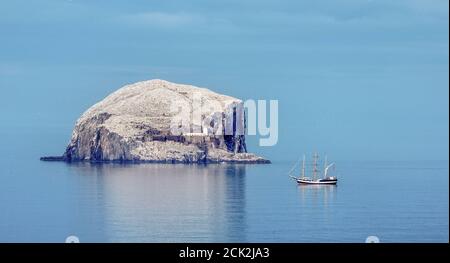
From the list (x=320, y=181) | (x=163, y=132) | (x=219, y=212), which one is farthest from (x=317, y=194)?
(x=163, y=132)

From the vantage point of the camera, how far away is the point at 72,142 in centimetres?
19588

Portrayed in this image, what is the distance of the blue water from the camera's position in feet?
157

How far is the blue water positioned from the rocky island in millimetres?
84048

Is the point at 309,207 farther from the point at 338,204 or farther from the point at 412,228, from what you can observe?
the point at 412,228

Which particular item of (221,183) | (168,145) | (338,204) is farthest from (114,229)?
(168,145)

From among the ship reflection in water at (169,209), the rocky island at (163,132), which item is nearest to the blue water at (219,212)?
the ship reflection in water at (169,209)

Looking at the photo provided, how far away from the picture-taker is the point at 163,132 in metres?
190

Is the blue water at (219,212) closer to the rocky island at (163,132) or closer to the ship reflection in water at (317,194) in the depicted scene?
the ship reflection in water at (317,194)

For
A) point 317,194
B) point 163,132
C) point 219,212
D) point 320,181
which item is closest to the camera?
point 219,212

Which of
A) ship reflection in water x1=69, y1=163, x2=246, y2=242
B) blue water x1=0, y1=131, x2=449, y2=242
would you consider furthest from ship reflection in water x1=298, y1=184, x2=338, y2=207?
ship reflection in water x1=69, y1=163, x2=246, y2=242

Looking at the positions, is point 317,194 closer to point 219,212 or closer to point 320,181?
point 320,181

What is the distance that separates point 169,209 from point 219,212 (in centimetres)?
371

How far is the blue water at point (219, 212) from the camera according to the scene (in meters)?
47.9

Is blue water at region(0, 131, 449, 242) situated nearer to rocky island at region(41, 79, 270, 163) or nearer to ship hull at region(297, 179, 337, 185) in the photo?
ship hull at region(297, 179, 337, 185)
